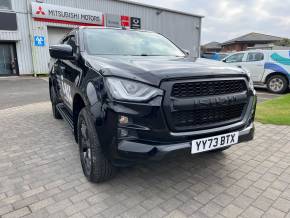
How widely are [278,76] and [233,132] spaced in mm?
8246

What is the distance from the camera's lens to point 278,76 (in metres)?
9.31

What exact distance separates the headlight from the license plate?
0.59 meters

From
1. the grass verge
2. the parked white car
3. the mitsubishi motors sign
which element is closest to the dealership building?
the mitsubishi motors sign

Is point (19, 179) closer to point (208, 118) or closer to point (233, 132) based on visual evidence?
point (208, 118)

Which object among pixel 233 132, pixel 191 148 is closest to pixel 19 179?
pixel 191 148

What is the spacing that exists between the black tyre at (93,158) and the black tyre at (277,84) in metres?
8.85

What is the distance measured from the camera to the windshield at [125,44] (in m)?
3.12

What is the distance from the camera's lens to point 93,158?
2.41m

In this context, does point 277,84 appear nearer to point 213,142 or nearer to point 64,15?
point 213,142

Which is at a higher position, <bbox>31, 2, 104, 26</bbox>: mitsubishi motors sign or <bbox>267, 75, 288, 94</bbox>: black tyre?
<bbox>31, 2, 104, 26</bbox>: mitsubishi motors sign

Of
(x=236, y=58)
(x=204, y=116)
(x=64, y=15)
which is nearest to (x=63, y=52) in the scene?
(x=204, y=116)

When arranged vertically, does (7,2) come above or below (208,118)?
above

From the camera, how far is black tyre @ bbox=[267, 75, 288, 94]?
30.1ft

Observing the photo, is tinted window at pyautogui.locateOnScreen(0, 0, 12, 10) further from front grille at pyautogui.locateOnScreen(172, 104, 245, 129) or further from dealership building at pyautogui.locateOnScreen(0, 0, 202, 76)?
front grille at pyautogui.locateOnScreen(172, 104, 245, 129)
